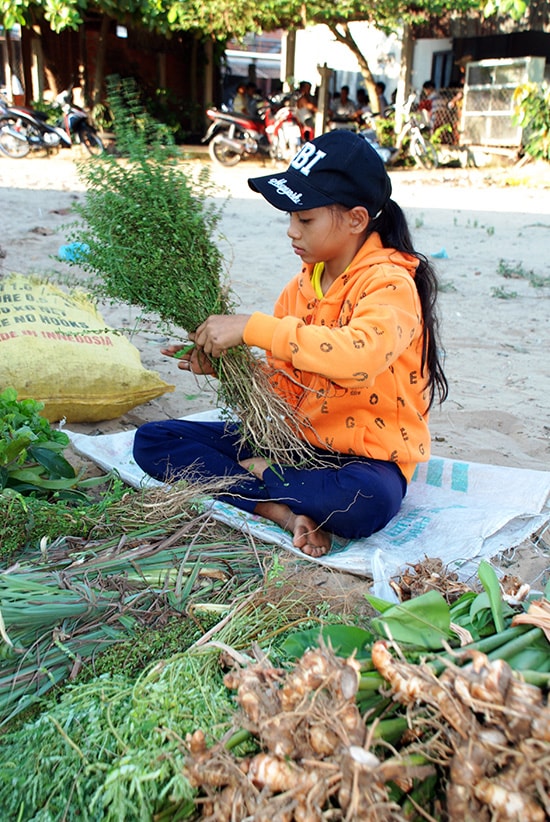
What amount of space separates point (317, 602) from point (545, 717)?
30.7 inches

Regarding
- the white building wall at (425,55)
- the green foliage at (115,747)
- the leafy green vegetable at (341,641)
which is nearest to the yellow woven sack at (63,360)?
the green foliage at (115,747)

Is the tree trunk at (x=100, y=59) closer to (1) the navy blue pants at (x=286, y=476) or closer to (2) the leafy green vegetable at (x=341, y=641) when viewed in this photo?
(1) the navy blue pants at (x=286, y=476)

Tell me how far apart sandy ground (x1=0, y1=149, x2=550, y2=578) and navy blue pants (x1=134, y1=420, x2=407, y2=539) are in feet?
0.79

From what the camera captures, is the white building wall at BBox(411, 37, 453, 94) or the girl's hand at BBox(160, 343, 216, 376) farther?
the white building wall at BBox(411, 37, 453, 94)

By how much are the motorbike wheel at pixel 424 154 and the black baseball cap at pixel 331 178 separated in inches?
473

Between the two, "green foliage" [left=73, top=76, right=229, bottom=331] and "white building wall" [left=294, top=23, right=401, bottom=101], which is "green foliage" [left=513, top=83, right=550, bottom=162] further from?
"green foliage" [left=73, top=76, right=229, bottom=331]

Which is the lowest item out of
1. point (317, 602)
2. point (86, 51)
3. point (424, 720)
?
point (317, 602)

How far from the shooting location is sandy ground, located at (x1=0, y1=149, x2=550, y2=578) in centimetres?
311

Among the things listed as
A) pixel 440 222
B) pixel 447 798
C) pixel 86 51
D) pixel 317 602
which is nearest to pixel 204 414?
pixel 317 602

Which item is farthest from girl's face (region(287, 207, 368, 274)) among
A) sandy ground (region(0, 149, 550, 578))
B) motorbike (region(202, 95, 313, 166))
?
motorbike (region(202, 95, 313, 166))

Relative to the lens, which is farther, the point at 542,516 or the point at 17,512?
the point at 542,516

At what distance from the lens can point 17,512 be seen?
1.88 m

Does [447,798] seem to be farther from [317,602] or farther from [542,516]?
[542,516]

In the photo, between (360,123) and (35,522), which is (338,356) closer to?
(35,522)
